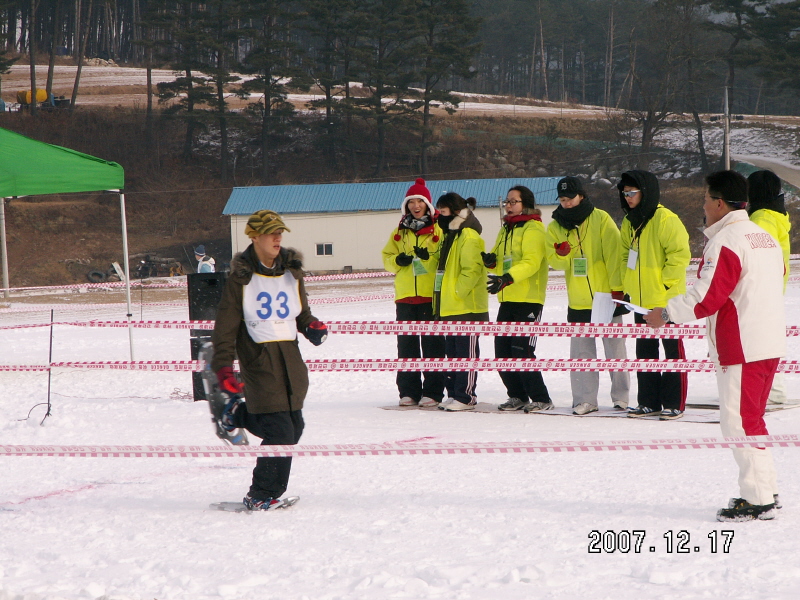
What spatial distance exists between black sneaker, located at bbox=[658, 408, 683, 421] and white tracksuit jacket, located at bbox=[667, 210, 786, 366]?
2.54 metres

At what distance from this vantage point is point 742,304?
160 inches

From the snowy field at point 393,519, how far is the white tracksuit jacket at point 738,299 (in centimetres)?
81

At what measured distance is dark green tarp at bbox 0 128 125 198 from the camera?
27.6ft

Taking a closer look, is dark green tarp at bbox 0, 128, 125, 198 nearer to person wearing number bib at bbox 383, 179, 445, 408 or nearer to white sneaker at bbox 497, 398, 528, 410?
person wearing number bib at bbox 383, 179, 445, 408

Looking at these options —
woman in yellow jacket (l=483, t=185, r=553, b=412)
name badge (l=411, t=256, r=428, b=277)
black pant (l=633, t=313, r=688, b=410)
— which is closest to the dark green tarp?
name badge (l=411, t=256, r=428, b=277)

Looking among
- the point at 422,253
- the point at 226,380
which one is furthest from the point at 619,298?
the point at 226,380

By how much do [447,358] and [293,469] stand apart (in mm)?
2313

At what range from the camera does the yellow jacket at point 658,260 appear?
652cm

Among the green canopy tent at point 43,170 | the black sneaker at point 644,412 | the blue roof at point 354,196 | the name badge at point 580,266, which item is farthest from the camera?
the blue roof at point 354,196

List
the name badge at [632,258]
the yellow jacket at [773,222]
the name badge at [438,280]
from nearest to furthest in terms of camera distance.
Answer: the yellow jacket at [773,222], the name badge at [632,258], the name badge at [438,280]

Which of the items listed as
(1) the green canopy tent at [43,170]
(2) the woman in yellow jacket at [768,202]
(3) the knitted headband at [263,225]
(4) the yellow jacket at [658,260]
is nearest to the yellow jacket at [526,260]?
(4) the yellow jacket at [658,260]

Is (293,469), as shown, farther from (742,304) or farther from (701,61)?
(701,61)

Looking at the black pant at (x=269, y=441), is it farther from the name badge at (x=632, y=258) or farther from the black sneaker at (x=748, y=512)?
the name badge at (x=632, y=258)

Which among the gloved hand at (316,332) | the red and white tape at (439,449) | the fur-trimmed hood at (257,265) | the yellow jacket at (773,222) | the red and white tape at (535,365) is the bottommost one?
the red and white tape at (535,365)
